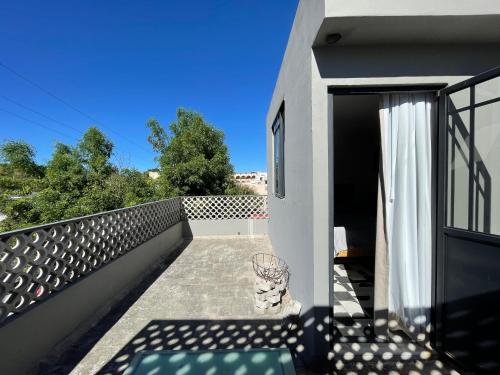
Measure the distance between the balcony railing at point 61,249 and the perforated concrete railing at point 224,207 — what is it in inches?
72.9

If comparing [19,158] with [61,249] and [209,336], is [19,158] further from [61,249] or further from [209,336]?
[209,336]

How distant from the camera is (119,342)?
208 centimetres

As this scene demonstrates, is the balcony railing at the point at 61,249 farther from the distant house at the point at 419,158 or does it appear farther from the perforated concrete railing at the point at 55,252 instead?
the distant house at the point at 419,158

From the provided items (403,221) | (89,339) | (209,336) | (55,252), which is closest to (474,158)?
(403,221)

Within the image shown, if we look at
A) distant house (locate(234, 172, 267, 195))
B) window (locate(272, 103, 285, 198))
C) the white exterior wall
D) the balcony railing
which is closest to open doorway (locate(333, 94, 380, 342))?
the white exterior wall

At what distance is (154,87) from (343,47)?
13.0 meters

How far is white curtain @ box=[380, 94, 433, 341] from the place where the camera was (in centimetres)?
185

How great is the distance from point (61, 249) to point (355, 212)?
182 inches

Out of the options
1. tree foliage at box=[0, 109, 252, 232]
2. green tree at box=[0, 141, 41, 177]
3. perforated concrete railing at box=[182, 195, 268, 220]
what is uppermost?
green tree at box=[0, 141, 41, 177]

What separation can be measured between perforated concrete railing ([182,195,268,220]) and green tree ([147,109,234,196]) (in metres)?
1.26

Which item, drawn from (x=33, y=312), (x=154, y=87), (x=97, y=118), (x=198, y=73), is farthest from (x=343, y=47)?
(x=97, y=118)

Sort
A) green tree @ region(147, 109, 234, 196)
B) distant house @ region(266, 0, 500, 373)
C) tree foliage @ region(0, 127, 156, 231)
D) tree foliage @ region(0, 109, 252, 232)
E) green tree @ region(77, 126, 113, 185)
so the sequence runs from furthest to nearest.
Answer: green tree @ region(77, 126, 113, 185) < tree foliage @ region(0, 127, 156, 231) < tree foliage @ region(0, 109, 252, 232) < green tree @ region(147, 109, 234, 196) < distant house @ region(266, 0, 500, 373)

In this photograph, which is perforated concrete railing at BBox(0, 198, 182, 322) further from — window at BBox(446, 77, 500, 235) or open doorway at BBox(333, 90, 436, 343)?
window at BBox(446, 77, 500, 235)

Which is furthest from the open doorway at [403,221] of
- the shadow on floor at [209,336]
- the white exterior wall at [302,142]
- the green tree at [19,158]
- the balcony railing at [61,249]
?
the green tree at [19,158]
